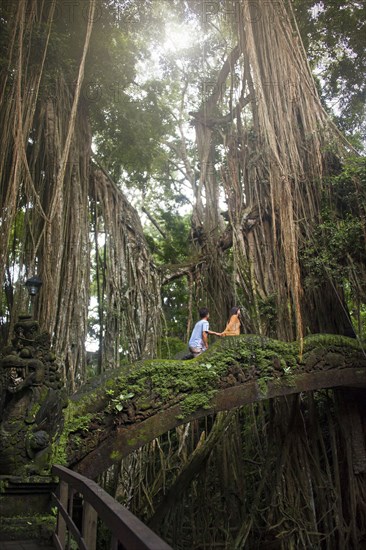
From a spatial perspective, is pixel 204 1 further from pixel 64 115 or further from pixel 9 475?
pixel 9 475

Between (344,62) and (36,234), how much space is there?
544 cm

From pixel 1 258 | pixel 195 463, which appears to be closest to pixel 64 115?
pixel 1 258

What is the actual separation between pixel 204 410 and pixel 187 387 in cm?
24

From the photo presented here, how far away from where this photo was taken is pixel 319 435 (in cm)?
584

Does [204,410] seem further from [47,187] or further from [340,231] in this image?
[47,187]

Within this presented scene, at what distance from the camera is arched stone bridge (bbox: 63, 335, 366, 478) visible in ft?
13.3

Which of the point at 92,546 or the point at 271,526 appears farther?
the point at 271,526

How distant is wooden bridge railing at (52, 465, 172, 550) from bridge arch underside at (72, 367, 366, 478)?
3.67 ft

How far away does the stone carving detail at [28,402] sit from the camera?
3.55 m

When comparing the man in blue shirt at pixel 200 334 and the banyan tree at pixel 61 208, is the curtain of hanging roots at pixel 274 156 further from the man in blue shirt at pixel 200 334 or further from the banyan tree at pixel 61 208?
the banyan tree at pixel 61 208

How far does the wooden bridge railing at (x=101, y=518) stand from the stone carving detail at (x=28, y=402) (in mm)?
705

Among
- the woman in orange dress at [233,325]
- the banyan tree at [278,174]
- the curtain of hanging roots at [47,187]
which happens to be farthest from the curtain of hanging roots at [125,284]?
the woman in orange dress at [233,325]

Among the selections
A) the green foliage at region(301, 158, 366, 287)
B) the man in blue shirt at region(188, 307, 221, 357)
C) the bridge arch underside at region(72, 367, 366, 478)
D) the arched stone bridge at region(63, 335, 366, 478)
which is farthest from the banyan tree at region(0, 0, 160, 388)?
the green foliage at region(301, 158, 366, 287)

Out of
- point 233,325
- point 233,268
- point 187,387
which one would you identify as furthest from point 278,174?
point 187,387
